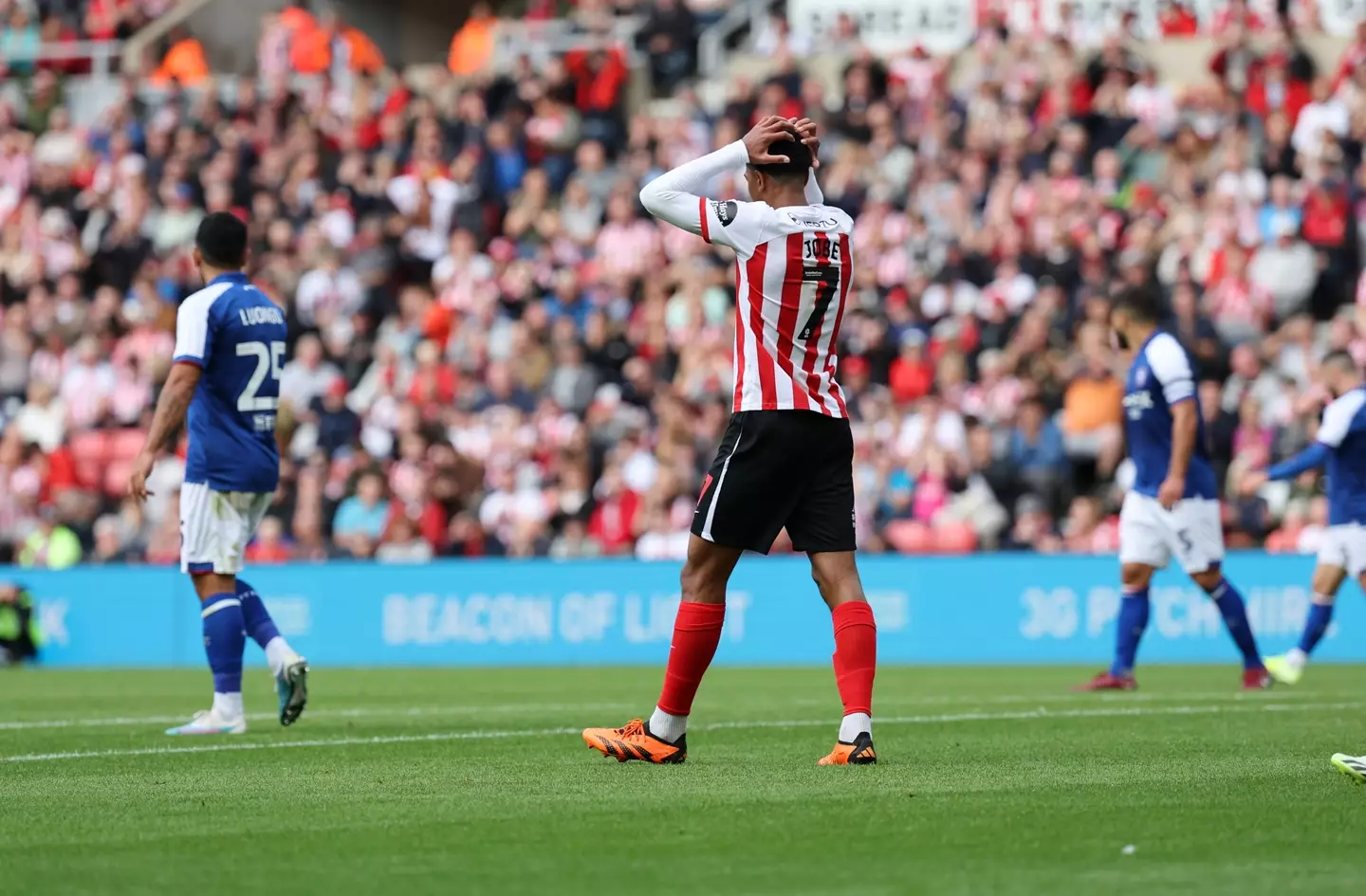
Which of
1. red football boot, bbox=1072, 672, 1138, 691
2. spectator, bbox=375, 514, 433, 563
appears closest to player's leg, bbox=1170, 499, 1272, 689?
red football boot, bbox=1072, 672, 1138, 691

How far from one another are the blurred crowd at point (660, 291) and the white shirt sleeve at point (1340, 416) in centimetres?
328

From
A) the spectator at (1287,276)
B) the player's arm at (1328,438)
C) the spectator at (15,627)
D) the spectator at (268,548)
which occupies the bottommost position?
the spectator at (15,627)

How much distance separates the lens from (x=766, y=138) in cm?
781

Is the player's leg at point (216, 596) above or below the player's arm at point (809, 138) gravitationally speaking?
below

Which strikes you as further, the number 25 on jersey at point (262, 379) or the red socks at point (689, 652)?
the number 25 on jersey at point (262, 379)

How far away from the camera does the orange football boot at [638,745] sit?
315 inches

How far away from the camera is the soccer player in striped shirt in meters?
7.88

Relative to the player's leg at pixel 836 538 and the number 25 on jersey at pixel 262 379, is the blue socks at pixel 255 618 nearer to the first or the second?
the number 25 on jersey at pixel 262 379

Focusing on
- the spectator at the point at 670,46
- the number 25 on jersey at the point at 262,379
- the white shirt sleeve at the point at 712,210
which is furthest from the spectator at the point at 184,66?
the white shirt sleeve at the point at 712,210

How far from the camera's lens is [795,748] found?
8758 mm

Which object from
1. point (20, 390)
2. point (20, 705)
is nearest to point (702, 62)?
point (20, 390)

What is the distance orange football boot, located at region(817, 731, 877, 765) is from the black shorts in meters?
0.71

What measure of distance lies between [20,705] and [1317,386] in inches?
442

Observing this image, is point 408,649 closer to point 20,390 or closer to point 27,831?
point 20,390
